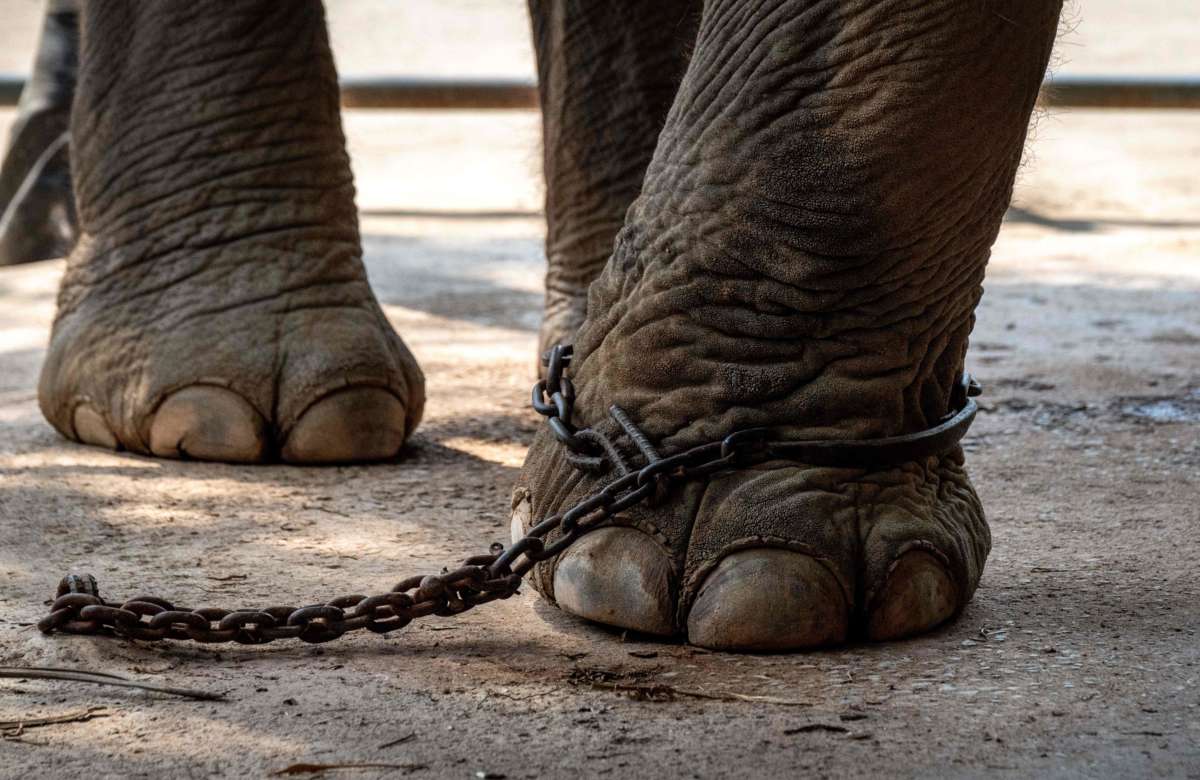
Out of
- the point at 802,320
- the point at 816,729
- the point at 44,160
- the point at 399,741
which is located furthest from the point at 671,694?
the point at 44,160

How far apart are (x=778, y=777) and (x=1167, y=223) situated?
5.53m

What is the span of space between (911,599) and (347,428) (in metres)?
1.06

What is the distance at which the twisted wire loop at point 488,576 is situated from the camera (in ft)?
5.43

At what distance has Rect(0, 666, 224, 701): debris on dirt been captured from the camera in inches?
61.1

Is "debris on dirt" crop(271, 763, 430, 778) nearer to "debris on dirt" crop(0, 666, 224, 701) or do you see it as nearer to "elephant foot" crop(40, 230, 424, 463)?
"debris on dirt" crop(0, 666, 224, 701)

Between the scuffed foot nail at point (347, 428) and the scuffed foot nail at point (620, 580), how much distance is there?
2.73ft

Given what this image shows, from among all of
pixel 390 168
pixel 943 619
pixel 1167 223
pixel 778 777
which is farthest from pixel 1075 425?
pixel 390 168

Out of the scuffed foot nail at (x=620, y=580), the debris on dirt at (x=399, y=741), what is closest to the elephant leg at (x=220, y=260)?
the scuffed foot nail at (x=620, y=580)

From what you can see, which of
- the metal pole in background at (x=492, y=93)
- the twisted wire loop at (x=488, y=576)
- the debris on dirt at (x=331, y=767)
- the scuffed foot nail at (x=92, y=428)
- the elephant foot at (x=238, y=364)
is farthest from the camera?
the metal pole in background at (x=492, y=93)

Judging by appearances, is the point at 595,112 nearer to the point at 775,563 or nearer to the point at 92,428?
the point at 92,428

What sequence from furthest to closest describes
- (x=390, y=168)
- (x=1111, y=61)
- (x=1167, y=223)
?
(x=1111, y=61) → (x=390, y=168) → (x=1167, y=223)

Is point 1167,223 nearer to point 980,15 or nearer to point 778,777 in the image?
point 980,15

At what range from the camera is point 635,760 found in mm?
1406

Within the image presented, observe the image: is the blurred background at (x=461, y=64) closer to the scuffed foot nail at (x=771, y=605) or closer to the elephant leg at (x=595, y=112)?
the elephant leg at (x=595, y=112)
